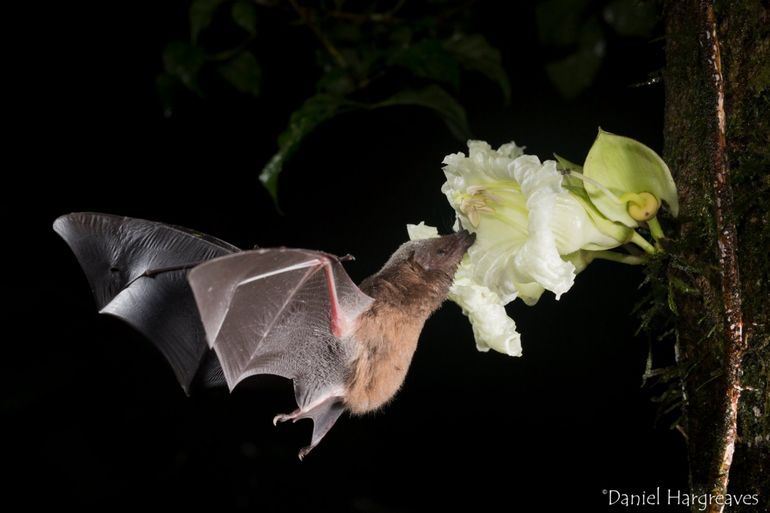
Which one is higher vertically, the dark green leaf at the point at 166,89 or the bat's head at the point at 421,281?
the dark green leaf at the point at 166,89

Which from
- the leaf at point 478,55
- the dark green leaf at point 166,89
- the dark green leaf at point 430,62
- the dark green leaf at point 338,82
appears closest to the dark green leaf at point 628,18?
the leaf at point 478,55

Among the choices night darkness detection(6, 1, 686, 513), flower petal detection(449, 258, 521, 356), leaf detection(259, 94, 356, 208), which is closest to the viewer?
flower petal detection(449, 258, 521, 356)

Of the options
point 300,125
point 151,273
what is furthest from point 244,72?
point 151,273

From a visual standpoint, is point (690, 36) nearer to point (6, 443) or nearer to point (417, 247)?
point (417, 247)

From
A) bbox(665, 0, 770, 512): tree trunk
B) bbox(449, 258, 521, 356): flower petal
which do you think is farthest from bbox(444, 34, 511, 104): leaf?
bbox(449, 258, 521, 356): flower petal

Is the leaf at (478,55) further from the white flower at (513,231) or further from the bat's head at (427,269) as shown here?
the white flower at (513,231)

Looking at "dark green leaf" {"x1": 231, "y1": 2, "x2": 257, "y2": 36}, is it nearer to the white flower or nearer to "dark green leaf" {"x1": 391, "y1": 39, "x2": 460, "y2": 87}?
"dark green leaf" {"x1": 391, "y1": 39, "x2": 460, "y2": 87}
